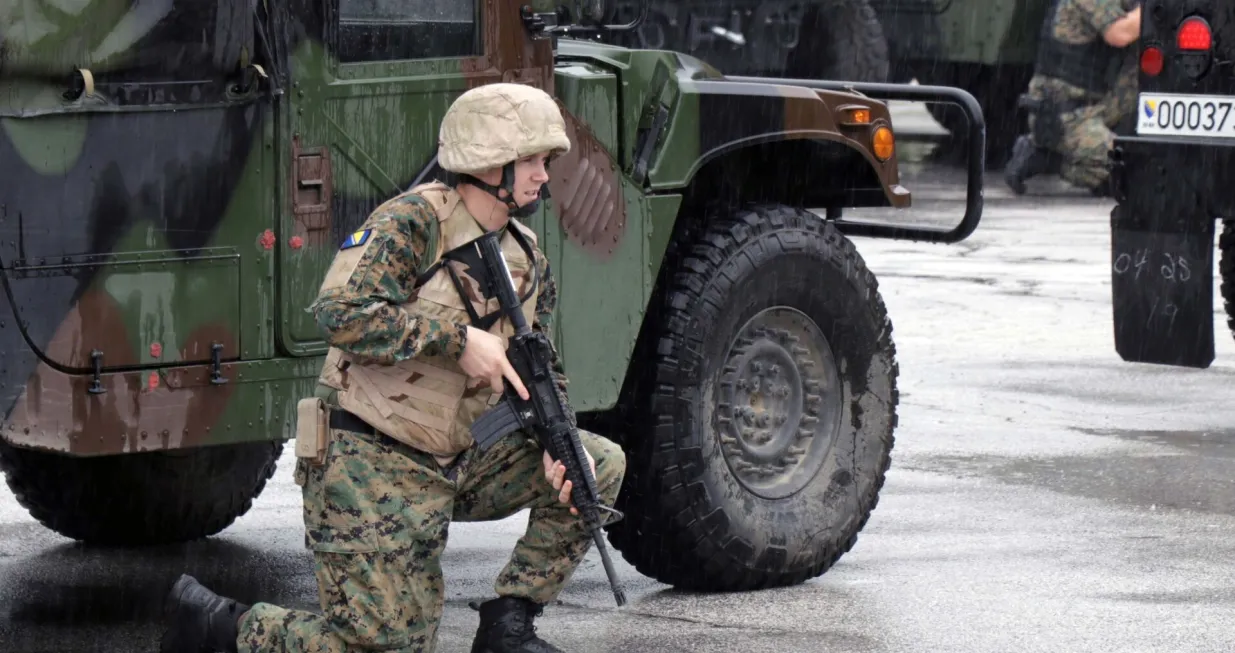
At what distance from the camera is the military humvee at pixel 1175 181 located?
8.12m

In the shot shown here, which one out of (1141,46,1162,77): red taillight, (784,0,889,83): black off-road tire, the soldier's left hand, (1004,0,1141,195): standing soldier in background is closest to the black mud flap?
(1141,46,1162,77): red taillight

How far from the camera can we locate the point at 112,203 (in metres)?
4.80

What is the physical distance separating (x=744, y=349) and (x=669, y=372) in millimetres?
360

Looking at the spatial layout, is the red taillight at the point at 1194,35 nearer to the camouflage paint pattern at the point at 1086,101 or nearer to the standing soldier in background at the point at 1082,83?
the standing soldier in background at the point at 1082,83

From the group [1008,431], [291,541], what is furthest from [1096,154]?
[291,541]

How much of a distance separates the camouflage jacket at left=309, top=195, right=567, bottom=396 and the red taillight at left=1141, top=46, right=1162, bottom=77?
14.4ft

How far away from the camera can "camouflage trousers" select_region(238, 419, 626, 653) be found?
14.9 ft

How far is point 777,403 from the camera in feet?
20.5

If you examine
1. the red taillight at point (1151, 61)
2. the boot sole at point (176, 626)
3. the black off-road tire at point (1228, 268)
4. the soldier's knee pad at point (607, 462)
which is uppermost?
the red taillight at point (1151, 61)

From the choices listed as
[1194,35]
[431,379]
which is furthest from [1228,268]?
[431,379]

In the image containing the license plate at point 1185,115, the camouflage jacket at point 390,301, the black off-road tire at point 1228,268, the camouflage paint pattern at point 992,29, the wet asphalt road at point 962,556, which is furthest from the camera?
the camouflage paint pattern at point 992,29

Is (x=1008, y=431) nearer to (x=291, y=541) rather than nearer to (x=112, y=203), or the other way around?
(x=291, y=541)

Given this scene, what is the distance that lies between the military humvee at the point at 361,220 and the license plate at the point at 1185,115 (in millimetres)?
1943

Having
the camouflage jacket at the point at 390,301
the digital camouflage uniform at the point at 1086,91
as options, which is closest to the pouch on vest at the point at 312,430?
the camouflage jacket at the point at 390,301
